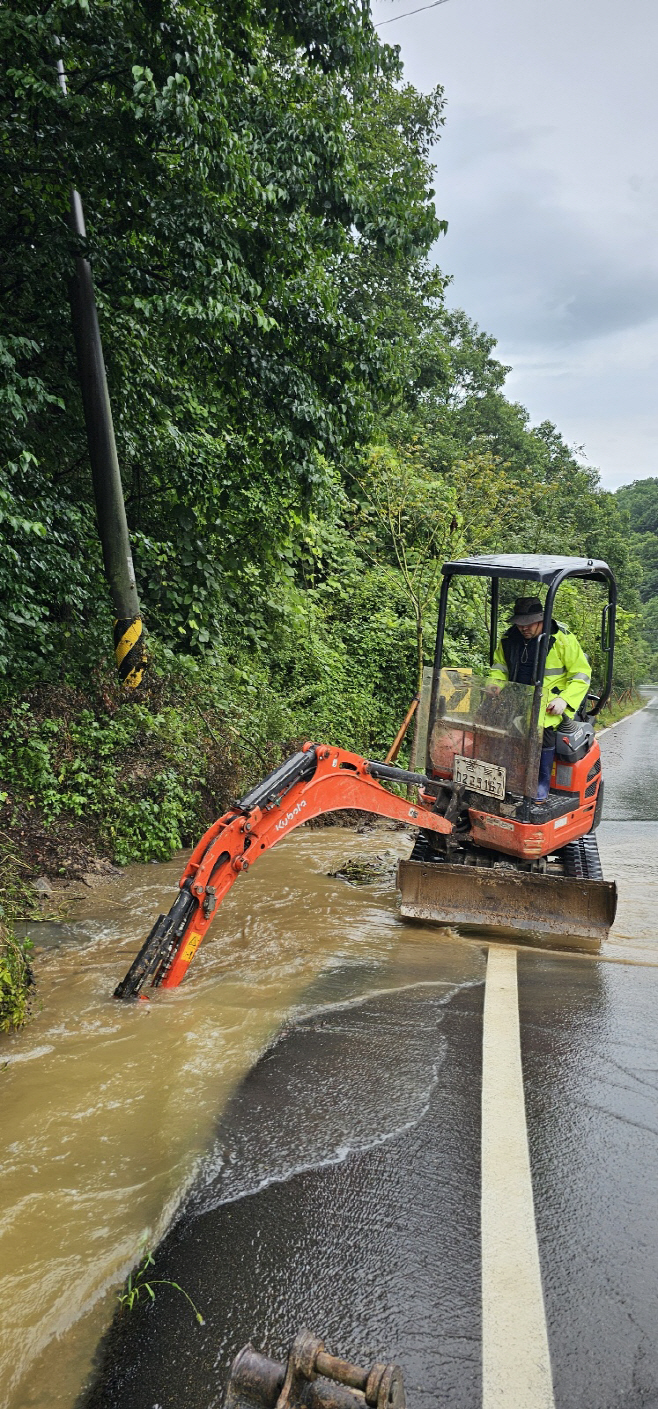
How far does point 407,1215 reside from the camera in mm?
2930

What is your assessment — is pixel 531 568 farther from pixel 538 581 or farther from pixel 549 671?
pixel 549 671

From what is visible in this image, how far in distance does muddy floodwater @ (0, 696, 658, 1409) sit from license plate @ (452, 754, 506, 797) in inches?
43.4

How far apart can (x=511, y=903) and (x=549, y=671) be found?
1.67 metres

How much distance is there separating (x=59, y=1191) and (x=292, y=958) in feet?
8.74

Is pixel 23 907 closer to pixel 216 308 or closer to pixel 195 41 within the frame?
pixel 216 308

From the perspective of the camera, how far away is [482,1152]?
332cm

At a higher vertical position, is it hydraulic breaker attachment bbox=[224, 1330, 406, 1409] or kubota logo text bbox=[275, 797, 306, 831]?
kubota logo text bbox=[275, 797, 306, 831]

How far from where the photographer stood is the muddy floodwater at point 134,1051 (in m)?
2.61

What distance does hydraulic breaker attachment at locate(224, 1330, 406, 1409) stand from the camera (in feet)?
6.00

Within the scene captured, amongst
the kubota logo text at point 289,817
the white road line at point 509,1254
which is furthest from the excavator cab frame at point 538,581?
the white road line at point 509,1254

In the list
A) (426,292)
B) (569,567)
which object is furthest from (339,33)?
(426,292)

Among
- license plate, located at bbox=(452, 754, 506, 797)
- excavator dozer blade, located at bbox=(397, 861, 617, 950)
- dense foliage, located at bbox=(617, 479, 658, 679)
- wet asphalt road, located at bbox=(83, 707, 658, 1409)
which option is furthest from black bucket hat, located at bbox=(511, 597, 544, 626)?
dense foliage, located at bbox=(617, 479, 658, 679)

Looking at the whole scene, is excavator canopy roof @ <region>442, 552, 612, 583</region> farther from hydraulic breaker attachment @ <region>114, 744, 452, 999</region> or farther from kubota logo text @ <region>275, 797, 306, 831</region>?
kubota logo text @ <region>275, 797, 306, 831</region>

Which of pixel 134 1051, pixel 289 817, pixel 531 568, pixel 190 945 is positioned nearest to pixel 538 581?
pixel 531 568
